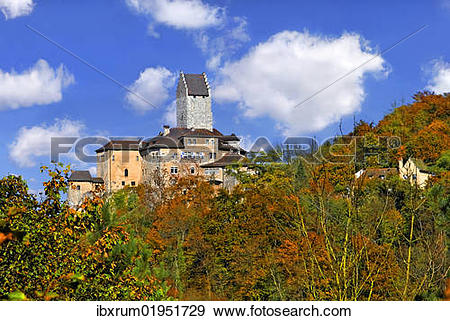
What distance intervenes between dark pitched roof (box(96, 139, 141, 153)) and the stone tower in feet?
26.4

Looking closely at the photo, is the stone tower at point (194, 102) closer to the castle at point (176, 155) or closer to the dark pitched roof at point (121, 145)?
the castle at point (176, 155)

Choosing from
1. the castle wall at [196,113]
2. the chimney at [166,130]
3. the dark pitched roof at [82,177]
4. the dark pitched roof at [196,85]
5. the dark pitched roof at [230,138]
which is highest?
the dark pitched roof at [196,85]

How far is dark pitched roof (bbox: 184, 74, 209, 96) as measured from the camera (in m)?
77.6

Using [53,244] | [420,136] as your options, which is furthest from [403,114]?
[53,244]

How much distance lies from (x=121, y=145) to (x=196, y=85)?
14973mm

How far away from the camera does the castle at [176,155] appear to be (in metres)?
64.4

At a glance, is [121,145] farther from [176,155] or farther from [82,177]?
[176,155]

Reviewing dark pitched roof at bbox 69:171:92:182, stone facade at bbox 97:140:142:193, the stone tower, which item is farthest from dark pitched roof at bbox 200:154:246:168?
dark pitched roof at bbox 69:171:92:182

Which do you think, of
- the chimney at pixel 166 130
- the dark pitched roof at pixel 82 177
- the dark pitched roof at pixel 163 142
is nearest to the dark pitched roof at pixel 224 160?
the dark pitched roof at pixel 163 142

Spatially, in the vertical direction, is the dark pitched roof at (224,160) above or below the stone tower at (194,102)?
below

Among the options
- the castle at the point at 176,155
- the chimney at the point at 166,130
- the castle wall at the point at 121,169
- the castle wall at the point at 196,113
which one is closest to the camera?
the castle at the point at 176,155

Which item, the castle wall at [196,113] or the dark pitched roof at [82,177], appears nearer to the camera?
the dark pitched roof at [82,177]
